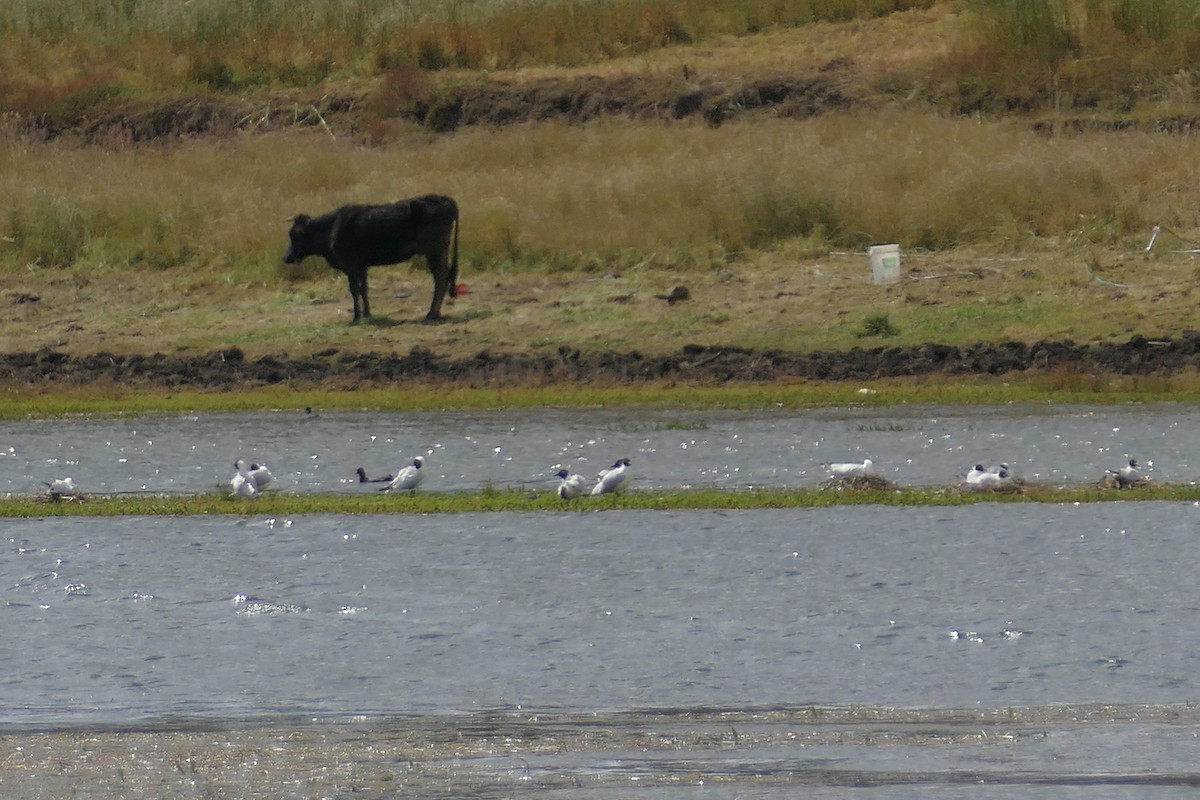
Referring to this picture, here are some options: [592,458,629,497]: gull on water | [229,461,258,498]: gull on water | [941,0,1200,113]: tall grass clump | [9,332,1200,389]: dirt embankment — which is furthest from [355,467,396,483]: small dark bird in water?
[941,0,1200,113]: tall grass clump

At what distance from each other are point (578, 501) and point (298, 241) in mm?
9885

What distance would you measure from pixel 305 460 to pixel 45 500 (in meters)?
2.45

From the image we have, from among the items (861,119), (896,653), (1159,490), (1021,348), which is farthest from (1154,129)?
(896,653)

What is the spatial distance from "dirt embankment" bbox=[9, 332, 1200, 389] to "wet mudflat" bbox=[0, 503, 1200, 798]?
5.80 metres

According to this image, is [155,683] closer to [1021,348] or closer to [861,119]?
[1021,348]

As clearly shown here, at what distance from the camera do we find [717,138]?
87.6ft

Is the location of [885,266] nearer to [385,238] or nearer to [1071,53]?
[385,238]

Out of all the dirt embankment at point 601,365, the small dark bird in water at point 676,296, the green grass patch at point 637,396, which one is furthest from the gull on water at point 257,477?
the small dark bird in water at point 676,296

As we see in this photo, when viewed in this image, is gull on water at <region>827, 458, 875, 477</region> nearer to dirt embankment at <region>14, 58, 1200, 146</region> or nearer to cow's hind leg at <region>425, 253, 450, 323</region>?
cow's hind leg at <region>425, 253, 450, 323</region>

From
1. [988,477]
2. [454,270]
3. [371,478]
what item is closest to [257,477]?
[371,478]

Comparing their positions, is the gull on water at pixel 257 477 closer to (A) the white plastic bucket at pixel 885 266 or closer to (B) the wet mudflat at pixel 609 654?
(B) the wet mudflat at pixel 609 654

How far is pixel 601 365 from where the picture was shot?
19422 mm

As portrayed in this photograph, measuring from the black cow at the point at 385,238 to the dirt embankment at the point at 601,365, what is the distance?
4.97 ft

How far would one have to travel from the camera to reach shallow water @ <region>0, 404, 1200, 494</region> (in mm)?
14766
